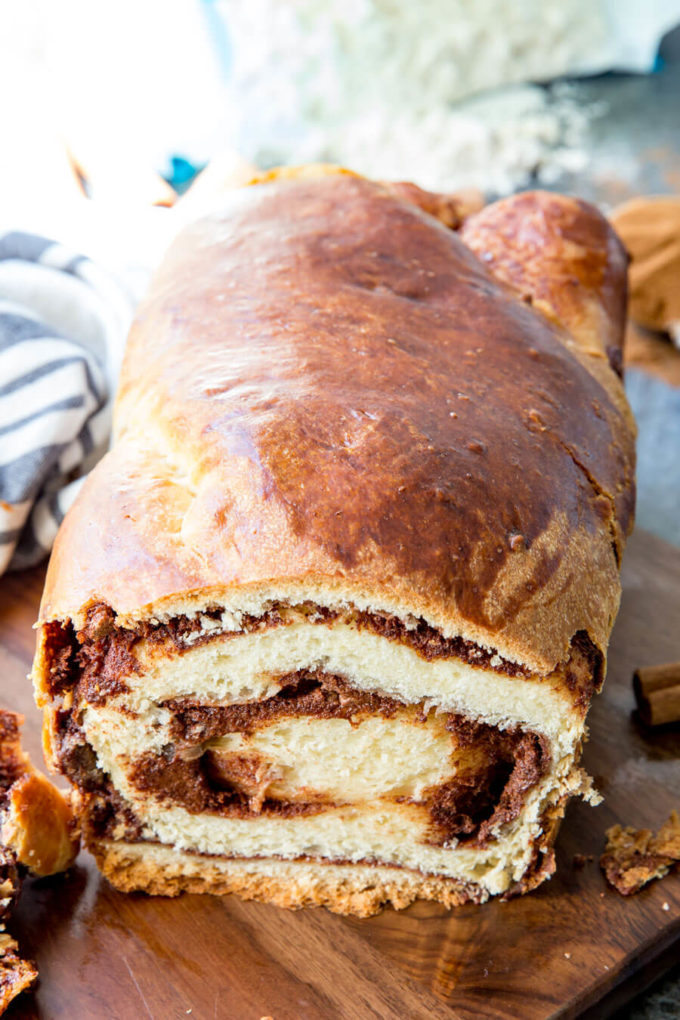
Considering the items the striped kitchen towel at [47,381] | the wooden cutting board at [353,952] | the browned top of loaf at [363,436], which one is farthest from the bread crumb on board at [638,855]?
the striped kitchen towel at [47,381]

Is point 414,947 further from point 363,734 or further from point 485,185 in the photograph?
point 485,185

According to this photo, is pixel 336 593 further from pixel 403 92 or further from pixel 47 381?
pixel 403 92

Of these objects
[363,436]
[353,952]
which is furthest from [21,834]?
[363,436]

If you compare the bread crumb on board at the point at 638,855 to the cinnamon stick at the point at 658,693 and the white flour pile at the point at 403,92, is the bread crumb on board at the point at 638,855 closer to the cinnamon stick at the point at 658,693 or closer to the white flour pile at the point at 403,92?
the cinnamon stick at the point at 658,693

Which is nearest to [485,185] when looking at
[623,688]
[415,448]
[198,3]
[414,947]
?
[198,3]

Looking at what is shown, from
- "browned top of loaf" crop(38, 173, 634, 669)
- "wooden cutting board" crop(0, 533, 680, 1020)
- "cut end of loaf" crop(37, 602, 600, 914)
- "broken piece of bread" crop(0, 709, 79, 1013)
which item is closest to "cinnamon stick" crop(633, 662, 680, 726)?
"wooden cutting board" crop(0, 533, 680, 1020)

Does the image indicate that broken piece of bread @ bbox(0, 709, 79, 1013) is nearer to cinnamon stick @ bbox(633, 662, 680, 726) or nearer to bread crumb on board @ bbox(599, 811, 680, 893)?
bread crumb on board @ bbox(599, 811, 680, 893)
